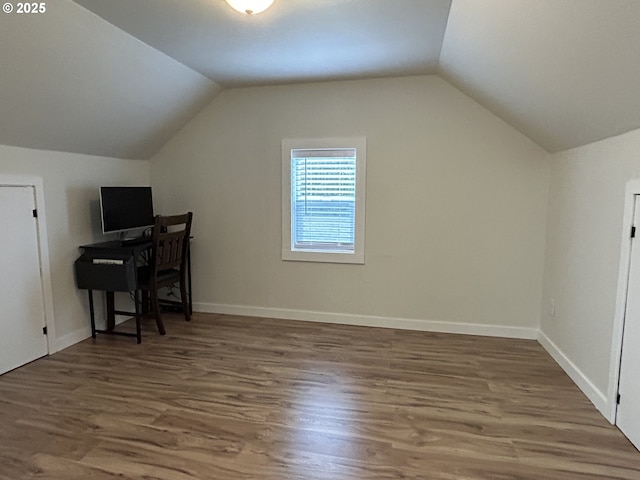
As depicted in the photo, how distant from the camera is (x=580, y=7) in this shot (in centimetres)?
159

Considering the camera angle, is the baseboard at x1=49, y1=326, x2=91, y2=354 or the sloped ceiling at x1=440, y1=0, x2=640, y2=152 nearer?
the sloped ceiling at x1=440, y1=0, x2=640, y2=152

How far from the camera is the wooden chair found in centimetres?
359

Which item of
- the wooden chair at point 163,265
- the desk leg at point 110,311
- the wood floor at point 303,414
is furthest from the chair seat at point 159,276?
the wood floor at point 303,414

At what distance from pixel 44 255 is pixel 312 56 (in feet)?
8.83

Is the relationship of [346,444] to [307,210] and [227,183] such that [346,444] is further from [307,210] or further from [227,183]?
[227,183]

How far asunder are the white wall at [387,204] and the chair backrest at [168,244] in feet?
1.45

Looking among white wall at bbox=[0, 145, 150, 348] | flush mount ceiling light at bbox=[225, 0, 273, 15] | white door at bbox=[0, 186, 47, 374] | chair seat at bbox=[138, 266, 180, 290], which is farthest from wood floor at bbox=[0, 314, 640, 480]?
flush mount ceiling light at bbox=[225, 0, 273, 15]

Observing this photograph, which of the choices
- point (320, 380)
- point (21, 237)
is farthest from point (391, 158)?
point (21, 237)

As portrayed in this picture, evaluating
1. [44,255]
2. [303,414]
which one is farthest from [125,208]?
[303,414]

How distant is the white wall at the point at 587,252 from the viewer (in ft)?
8.02

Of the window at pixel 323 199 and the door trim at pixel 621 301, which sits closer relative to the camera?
the door trim at pixel 621 301

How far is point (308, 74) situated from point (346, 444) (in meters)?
3.00

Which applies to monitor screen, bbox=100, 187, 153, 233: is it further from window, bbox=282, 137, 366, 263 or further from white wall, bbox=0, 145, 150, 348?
window, bbox=282, 137, 366, 263

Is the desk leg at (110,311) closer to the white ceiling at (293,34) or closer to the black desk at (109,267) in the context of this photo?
the black desk at (109,267)
